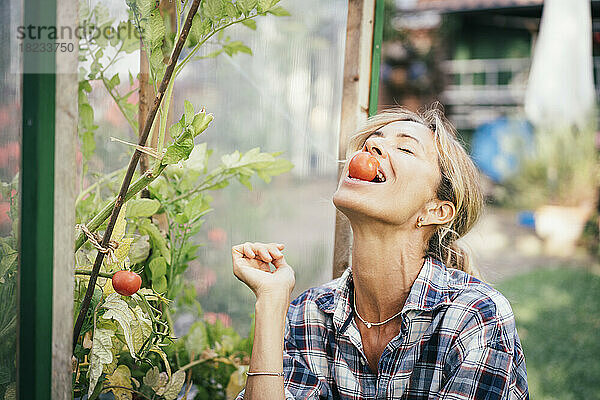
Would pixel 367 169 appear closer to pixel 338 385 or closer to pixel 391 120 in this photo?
pixel 391 120

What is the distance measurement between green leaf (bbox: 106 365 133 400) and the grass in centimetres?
231

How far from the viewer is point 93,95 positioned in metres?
1.55

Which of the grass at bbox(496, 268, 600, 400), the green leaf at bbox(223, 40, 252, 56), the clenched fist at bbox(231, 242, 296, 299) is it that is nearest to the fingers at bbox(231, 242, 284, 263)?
the clenched fist at bbox(231, 242, 296, 299)

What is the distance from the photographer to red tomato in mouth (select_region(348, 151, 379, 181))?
135 centimetres

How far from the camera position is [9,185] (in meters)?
1.04

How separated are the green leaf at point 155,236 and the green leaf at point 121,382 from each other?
0.29 meters

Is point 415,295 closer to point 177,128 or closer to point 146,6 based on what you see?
point 177,128

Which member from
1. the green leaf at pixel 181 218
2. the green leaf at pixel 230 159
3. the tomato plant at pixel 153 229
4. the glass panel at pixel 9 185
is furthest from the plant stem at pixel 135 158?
the green leaf at pixel 230 159

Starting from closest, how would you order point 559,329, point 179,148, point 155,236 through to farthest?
point 179,148, point 155,236, point 559,329

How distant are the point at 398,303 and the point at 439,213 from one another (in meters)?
0.23

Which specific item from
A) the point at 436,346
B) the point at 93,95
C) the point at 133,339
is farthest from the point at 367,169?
the point at 93,95

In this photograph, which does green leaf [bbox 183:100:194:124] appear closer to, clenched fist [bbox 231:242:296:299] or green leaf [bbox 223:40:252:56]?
clenched fist [bbox 231:242:296:299]

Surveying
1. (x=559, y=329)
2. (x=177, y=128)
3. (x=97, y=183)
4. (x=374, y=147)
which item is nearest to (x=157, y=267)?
(x=97, y=183)

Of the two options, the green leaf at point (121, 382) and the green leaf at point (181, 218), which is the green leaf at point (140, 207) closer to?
the green leaf at point (181, 218)
